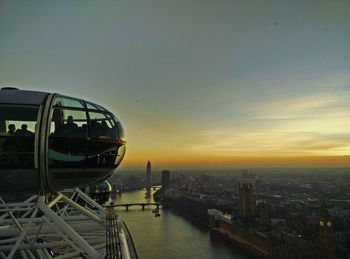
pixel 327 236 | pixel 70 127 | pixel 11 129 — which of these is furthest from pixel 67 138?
pixel 327 236

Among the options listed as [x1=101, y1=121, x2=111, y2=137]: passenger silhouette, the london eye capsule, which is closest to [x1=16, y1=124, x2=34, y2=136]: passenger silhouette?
the london eye capsule

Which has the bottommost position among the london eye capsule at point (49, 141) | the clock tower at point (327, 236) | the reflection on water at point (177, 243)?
the reflection on water at point (177, 243)

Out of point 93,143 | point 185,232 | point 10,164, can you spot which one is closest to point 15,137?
point 10,164

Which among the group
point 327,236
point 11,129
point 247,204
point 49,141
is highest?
point 11,129

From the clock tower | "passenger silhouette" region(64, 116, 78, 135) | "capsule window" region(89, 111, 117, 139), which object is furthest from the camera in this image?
the clock tower

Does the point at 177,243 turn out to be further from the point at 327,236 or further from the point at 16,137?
the point at 16,137

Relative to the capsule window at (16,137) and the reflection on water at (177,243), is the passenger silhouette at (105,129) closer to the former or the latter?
the capsule window at (16,137)

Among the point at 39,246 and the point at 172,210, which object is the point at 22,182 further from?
the point at 172,210

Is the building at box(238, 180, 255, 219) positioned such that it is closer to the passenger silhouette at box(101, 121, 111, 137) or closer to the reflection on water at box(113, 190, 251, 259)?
A: the reflection on water at box(113, 190, 251, 259)

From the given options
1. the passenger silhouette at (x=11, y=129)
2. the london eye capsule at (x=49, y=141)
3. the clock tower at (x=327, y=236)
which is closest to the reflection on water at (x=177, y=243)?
the clock tower at (x=327, y=236)
